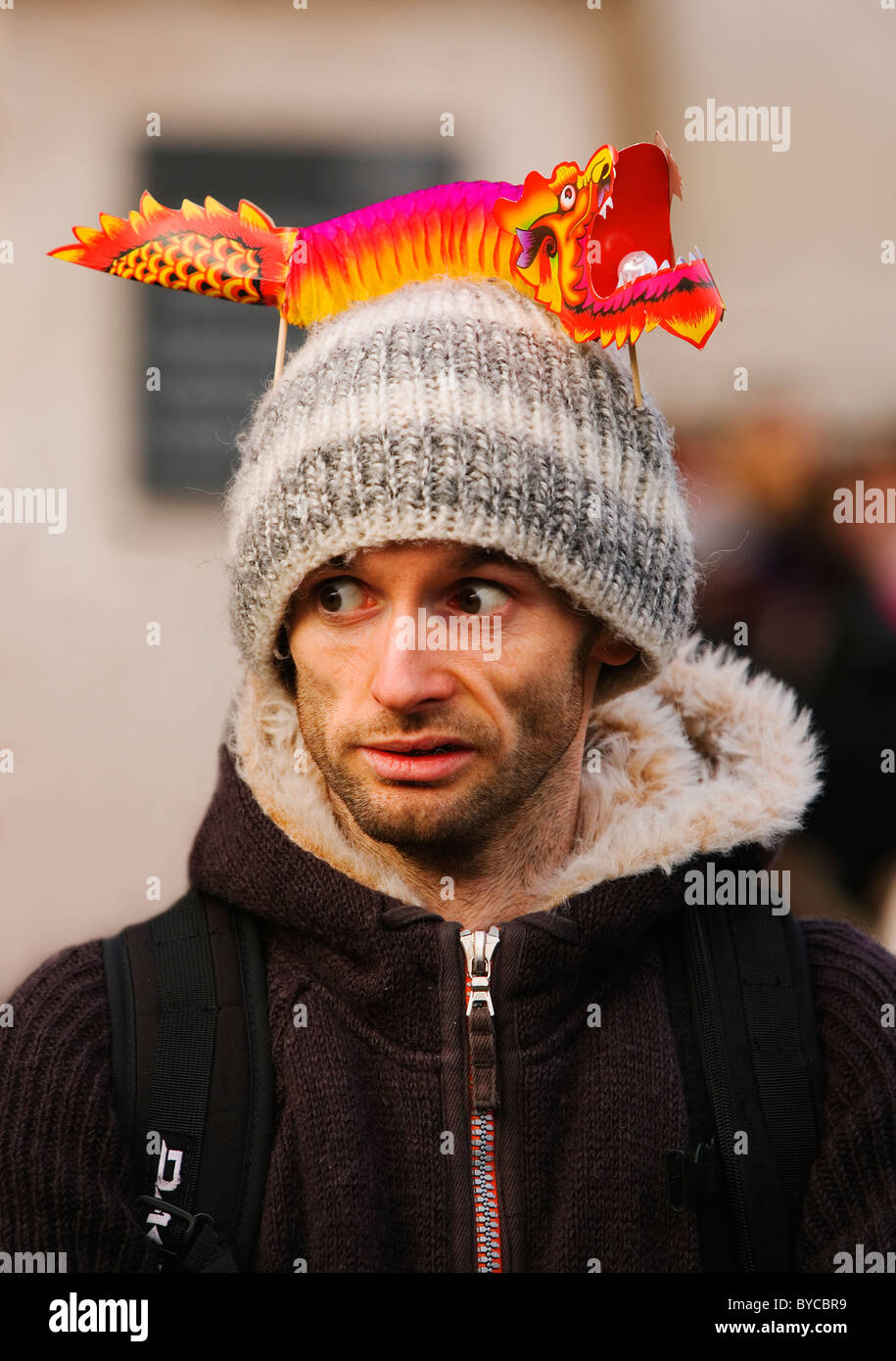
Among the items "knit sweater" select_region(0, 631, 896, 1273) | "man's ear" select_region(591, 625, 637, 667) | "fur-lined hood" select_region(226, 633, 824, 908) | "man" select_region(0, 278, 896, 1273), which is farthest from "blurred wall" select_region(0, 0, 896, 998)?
"knit sweater" select_region(0, 631, 896, 1273)

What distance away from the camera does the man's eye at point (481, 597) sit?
2148mm

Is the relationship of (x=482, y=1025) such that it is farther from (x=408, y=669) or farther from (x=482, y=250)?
(x=482, y=250)

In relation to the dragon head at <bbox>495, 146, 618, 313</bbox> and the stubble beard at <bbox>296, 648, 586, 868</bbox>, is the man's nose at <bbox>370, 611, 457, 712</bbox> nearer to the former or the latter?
the stubble beard at <bbox>296, 648, 586, 868</bbox>

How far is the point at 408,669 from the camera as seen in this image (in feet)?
6.75

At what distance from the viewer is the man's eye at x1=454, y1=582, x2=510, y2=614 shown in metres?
2.15

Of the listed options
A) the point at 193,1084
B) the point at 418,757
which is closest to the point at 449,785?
the point at 418,757

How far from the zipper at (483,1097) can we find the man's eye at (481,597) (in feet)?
1.80

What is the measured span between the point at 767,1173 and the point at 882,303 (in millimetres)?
4368

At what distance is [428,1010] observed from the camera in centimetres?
208

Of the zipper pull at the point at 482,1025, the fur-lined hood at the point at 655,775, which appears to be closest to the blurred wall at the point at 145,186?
the fur-lined hood at the point at 655,775

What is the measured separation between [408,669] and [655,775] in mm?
660

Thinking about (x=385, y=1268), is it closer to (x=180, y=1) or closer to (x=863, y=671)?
(x=863, y=671)

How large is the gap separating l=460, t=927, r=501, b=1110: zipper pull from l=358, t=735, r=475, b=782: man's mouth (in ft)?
0.91
